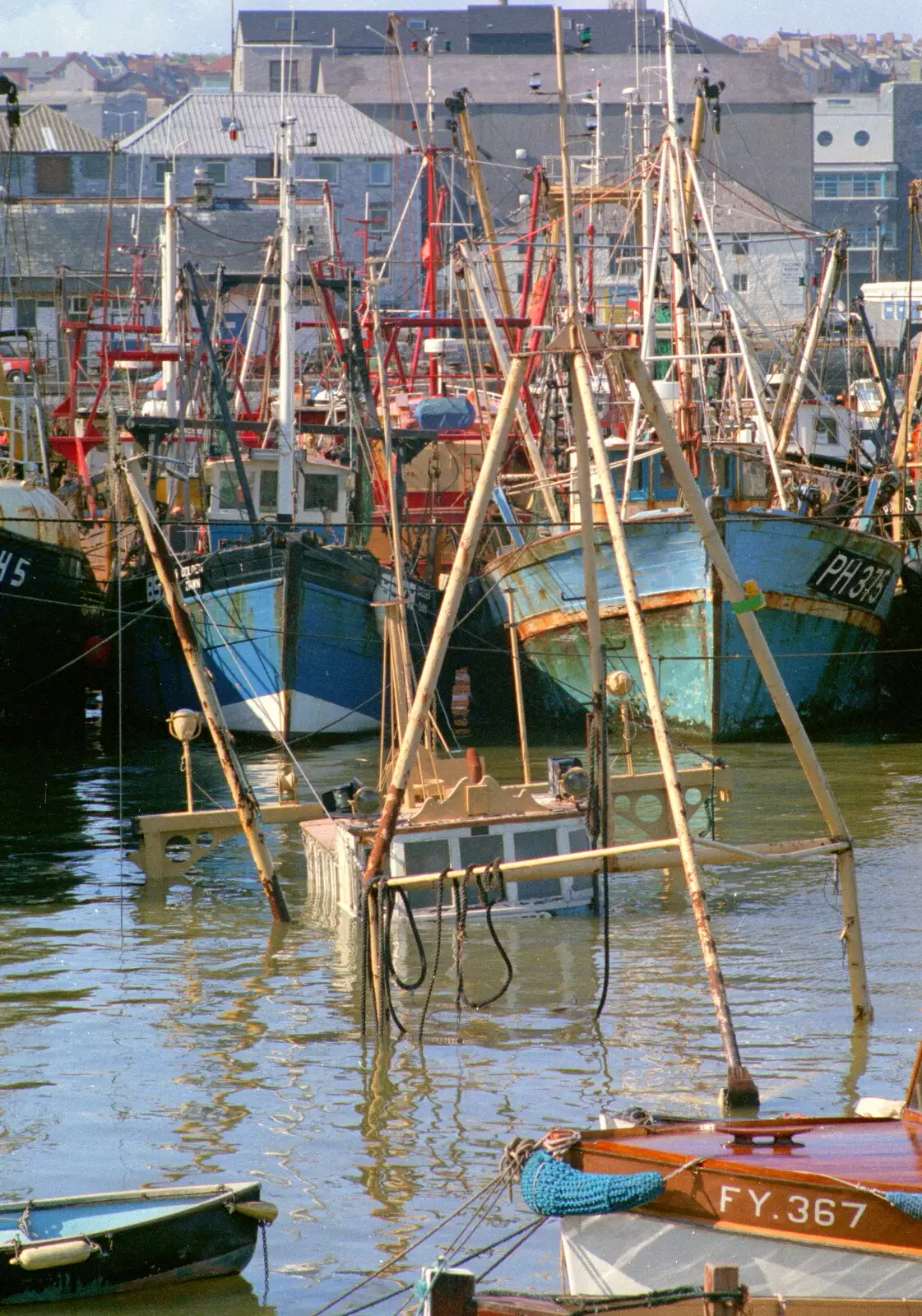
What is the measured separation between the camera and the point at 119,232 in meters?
55.1

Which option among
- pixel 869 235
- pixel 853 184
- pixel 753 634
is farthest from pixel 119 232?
pixel 753 634

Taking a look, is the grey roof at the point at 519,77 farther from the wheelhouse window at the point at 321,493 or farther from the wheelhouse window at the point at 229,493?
the wheelhouse window at the point at 229,493

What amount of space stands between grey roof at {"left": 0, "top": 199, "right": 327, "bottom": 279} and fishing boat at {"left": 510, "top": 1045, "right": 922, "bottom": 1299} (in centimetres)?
4806

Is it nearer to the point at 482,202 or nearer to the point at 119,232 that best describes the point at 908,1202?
the point at 482,202

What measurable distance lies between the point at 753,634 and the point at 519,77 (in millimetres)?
60766

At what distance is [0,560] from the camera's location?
26.3m

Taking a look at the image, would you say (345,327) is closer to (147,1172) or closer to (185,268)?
(185,268)

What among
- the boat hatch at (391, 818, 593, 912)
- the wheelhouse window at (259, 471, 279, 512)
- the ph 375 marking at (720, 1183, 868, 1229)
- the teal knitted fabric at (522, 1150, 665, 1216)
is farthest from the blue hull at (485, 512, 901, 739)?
the ph 375 marking at (720, 1183, 868, 1229)

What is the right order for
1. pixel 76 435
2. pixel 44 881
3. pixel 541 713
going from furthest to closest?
pixel 76 435 → pixel 541 713 → pixel 44 881

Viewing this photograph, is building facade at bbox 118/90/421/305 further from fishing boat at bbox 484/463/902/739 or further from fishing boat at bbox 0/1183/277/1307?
fishing boat at bbox 0/1183/277/1307

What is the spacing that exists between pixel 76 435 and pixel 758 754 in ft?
54.7

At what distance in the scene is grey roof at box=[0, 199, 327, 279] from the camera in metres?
53.5

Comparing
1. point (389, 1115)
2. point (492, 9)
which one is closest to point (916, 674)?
point (389, 1115)

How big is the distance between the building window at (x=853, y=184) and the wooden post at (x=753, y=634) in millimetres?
74030
